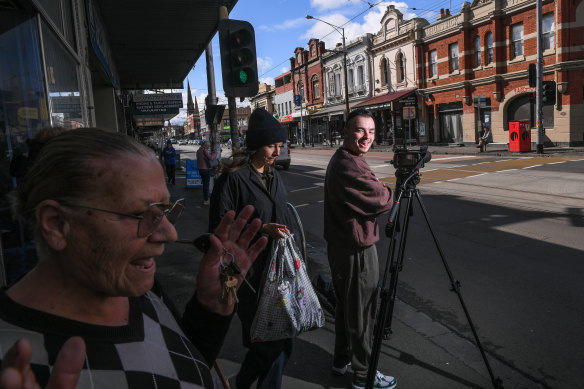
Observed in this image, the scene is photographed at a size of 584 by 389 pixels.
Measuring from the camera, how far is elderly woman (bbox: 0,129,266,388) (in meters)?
0.99

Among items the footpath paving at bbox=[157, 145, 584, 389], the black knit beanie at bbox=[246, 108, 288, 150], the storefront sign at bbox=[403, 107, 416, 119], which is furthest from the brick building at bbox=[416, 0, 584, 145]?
the black knit beanie at bbox=[246, 108, 288, 150]

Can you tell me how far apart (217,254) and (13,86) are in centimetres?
280

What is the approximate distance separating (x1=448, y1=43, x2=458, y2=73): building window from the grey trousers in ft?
99.0

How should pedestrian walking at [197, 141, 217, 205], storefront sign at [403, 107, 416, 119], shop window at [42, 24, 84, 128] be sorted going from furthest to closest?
1. storefront sign at [403, 107, 416, 119]
2. pedestrian walking at [197, 141, 217, 205]
3. shop window at [42, 24, 84, 128]

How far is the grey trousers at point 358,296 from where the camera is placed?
118 inches

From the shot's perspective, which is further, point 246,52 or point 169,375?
point 246,52

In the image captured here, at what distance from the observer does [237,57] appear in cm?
538

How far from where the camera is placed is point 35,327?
0.96m

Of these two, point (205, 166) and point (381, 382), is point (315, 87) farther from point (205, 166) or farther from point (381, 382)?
point (381, 382)

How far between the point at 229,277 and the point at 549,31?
2739 centimetres

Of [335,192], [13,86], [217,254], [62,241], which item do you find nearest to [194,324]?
[217,254]

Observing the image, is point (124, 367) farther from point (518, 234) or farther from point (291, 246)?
point (518, 234)

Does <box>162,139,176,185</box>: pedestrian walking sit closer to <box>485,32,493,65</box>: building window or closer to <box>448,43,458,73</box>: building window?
<box>485,32,493,65</box>: building window

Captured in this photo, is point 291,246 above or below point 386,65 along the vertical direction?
below
